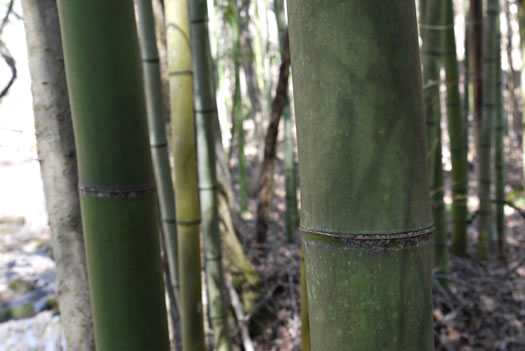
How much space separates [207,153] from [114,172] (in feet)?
2.75

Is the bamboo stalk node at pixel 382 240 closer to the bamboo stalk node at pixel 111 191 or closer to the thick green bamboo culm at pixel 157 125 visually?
the bamboo stalk node at pixel 111 191

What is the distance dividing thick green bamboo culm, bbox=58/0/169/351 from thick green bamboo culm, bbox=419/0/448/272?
5.81 feet

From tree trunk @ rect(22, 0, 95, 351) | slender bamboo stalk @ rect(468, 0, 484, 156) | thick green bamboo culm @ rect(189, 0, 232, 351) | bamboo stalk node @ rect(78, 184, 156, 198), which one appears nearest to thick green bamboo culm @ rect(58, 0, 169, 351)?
bamboo stalk node @ rect(78, 184, 156, 198)

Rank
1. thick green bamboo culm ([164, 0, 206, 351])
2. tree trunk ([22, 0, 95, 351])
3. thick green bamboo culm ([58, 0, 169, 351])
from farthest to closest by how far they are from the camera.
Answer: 1. thick green bamboo culm ([164, 0, 206, 351])
2. tree trunk ([22, 0, 95, 351])
3. thick green bamboo culm ([58, 0, 169, 351])

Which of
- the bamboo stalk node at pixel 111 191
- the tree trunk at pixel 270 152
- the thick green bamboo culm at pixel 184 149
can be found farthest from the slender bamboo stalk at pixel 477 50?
the bamboo stalk node at pixel 111 191

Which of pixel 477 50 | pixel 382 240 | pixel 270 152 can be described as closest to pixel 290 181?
pixel 270 152

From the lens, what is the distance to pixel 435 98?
2.54m

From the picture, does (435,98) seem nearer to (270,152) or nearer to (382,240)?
(270,152)

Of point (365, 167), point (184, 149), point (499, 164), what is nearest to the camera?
point (365, 167)

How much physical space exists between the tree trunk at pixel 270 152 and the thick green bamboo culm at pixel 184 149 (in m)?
1.61

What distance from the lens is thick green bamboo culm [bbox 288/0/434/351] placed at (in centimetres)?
48

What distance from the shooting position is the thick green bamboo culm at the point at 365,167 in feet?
1.57

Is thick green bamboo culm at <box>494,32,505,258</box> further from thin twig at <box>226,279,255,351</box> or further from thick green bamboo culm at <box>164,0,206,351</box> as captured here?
thick green bamboo culm at <box>164,0,206,351</box>

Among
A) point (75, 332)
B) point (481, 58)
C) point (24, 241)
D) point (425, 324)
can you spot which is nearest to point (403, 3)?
point (425, 324)
